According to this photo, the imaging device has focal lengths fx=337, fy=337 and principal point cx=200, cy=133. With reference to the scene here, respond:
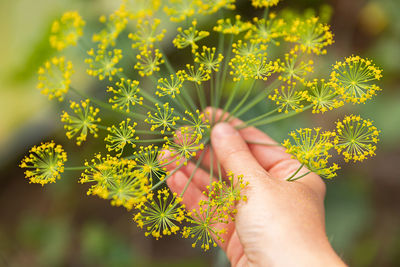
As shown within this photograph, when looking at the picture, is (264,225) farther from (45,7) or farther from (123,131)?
(45,7)

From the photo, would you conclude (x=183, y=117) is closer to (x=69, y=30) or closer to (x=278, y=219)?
(x=278, y=219)

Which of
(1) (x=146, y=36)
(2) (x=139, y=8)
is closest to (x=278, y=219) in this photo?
(1) (x=146, y=36)

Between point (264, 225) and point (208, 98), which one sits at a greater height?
point (264, 225)

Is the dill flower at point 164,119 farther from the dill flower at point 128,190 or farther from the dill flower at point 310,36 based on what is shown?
the dill flower at point 310,36

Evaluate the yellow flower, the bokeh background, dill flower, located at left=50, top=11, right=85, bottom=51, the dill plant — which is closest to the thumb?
the dill plant

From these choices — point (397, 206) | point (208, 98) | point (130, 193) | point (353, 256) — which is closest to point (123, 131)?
point (130, 193)

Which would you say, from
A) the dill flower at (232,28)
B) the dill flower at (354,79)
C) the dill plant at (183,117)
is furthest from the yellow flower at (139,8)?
the dill flower at (354,79)
